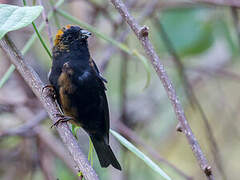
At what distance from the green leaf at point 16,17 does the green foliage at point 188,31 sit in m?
2.59

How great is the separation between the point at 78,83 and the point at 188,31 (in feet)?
5.00

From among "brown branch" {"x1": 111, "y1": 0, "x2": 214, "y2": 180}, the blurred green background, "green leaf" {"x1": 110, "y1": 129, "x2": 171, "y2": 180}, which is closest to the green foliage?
the blurred green background

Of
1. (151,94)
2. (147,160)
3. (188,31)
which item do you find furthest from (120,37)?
(147,160)

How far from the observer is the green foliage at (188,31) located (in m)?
4.16

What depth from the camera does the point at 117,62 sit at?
561cm

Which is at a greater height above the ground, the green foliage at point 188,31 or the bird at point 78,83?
the green foliage at point 188,31

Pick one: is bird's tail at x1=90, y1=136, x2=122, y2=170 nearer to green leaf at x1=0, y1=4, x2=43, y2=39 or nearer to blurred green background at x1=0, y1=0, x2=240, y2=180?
blurred green background at x1=0, y1=0, x2=240, y2=180

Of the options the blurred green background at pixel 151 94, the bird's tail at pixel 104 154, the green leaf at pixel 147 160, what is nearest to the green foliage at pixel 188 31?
the blurred green background at pixel 151 94

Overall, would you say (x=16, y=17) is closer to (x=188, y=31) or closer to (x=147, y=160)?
(x=147, y=160)

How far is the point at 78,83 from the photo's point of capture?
3061mm

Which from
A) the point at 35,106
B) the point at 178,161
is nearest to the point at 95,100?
the point at 35,106

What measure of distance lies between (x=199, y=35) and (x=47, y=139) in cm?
164

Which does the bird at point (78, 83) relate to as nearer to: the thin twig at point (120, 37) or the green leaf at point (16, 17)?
the thin twig at point (120, 37)

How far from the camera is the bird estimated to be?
9.87 feet
